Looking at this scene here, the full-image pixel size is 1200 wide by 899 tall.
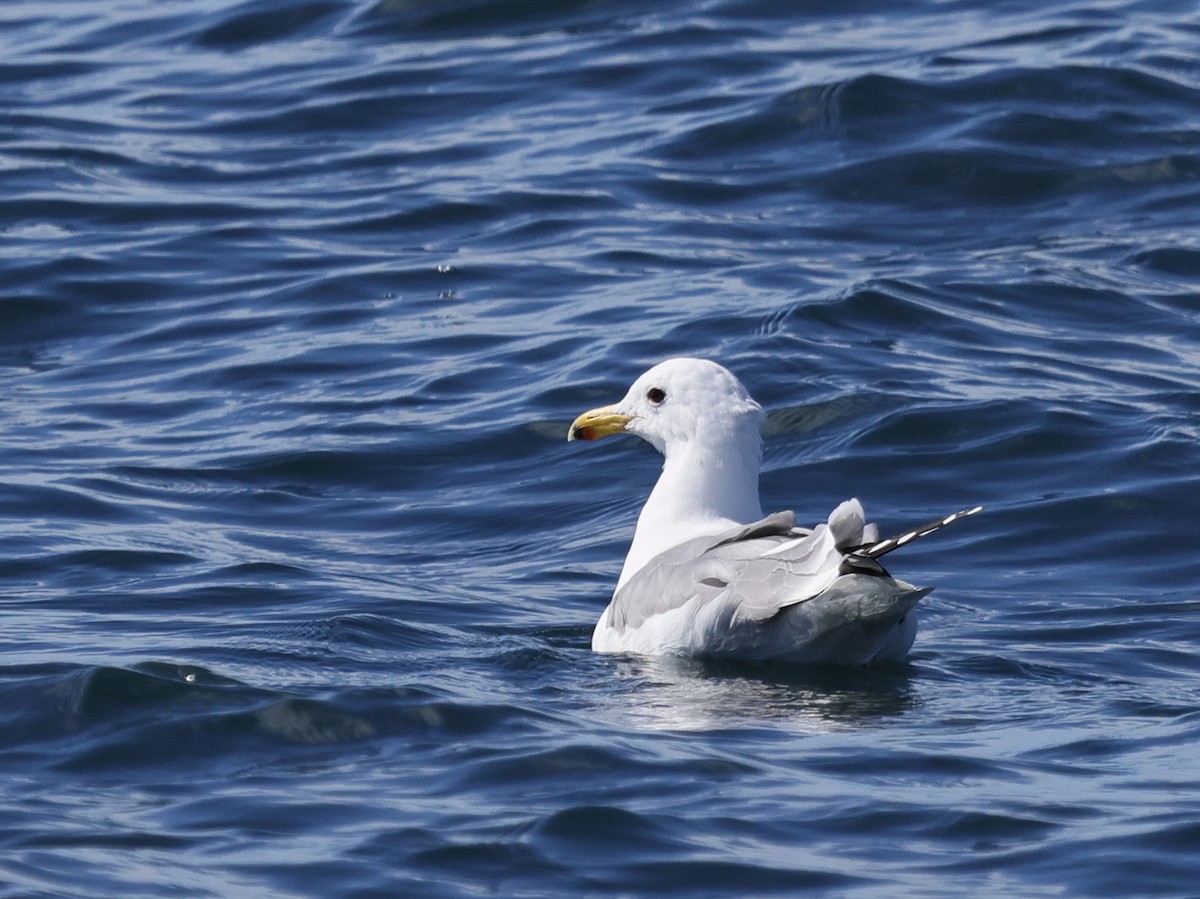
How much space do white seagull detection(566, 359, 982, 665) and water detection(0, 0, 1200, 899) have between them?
146 mm

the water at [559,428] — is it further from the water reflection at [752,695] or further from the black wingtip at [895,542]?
the black wingtip at [895,542]

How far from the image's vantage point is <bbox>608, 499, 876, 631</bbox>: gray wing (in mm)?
7172

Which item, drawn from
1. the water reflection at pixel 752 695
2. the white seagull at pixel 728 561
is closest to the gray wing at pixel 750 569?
the white seagull at pixel 728 561

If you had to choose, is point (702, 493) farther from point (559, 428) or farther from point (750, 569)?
point (559, 428)

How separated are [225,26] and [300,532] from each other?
34.8 feet

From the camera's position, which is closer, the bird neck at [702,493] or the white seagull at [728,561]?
the white seagull at [728,561]

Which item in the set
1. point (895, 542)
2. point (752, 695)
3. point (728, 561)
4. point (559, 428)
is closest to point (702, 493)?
point (728, 561)

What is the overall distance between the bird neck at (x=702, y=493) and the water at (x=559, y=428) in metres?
0.48

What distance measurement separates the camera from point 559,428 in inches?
456

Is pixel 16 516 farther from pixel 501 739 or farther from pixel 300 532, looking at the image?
pixel 501 739

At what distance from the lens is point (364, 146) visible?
55.6 ft

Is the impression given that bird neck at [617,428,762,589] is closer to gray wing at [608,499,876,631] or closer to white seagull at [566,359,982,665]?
white seagull at [566,359,982,665]

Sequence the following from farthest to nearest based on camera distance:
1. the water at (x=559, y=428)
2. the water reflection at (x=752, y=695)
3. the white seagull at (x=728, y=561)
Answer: the white seagull at (x=728, y=561) < the water reflection at (x=752, y=695) < the water at (x=559, y=428)

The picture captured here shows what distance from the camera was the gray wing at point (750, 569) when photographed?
7172mm
